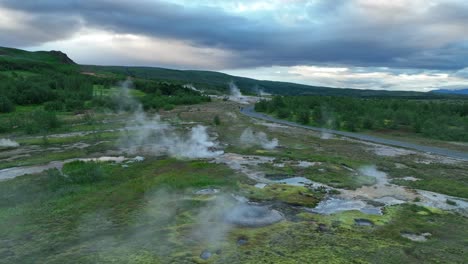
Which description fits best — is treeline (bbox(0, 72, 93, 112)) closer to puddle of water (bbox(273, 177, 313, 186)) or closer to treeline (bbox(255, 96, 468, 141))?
treeline (bbox(255, 96, 468, 141))

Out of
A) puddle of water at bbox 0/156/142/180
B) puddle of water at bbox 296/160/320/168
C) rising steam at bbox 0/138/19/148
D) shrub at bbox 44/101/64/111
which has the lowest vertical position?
shrub at bbox 44/101/64/111

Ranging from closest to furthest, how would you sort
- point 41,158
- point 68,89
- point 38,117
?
1. point 41,158
2. point 38,117
3. point 68,89

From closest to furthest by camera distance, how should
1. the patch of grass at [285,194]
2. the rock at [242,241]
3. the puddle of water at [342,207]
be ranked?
the rock at [242,241] → the puddle of water at [342,207] → the patch of grass at [285,194]

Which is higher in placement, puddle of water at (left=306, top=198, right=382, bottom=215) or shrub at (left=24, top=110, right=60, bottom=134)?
puddle of water at (left=306, top=198, right=382, bottom=215)

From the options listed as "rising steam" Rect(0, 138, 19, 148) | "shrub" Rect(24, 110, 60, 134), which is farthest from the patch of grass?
"shrub" Rect(24, 110, 60, 134)

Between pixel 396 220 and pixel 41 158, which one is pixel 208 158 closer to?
→ pixel 41 158

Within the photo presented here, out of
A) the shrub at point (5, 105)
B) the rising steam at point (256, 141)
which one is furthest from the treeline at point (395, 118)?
the shrub at point (5, 105)

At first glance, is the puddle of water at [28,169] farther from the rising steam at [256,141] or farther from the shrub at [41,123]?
the shrub at [41,123]

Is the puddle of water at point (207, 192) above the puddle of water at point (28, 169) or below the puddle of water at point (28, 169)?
above

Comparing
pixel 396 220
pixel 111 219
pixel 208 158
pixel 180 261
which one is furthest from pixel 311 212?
pixel 208 158

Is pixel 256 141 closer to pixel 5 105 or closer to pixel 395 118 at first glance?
pixel 395 118

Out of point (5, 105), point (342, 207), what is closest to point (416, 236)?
point (342, 207)
